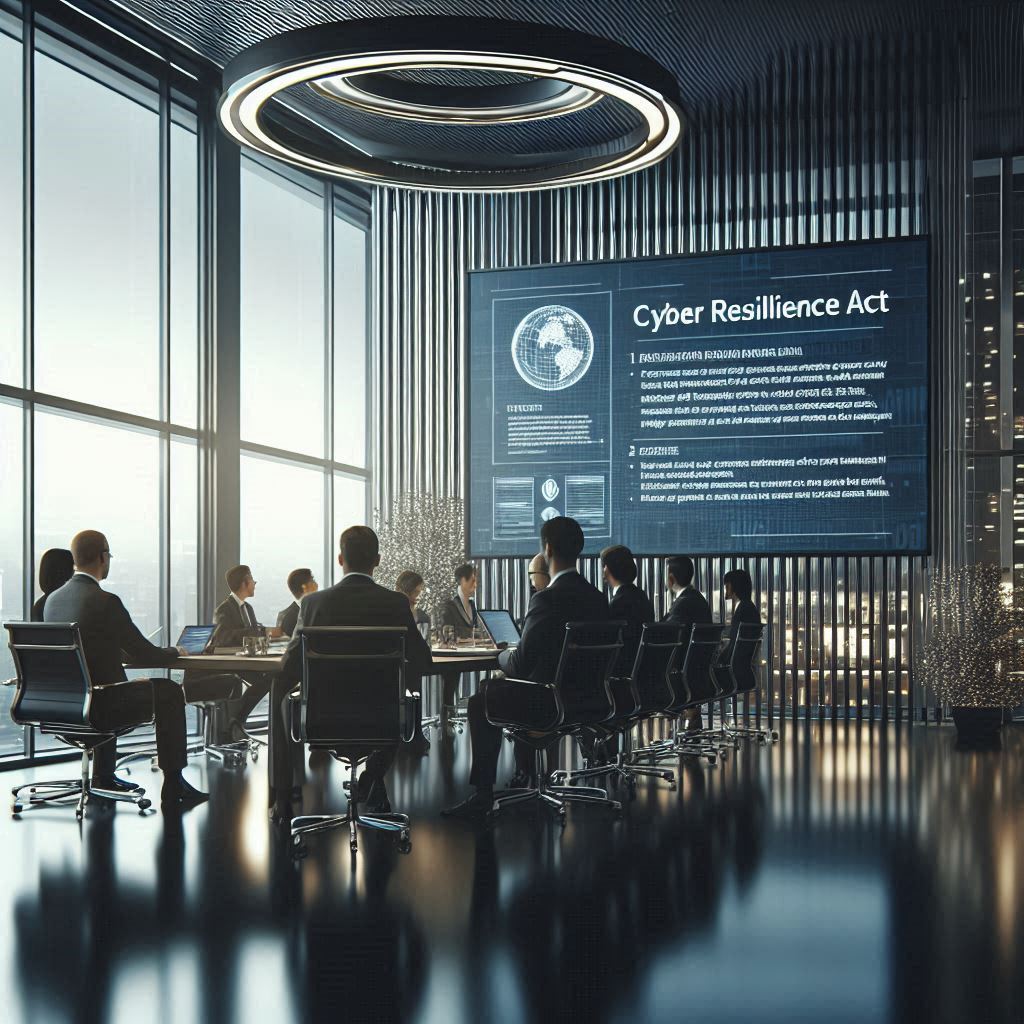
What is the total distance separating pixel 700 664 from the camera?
27.1 feet

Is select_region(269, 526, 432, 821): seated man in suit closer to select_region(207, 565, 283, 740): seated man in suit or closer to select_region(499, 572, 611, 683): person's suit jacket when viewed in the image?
select_region(499, 572, 611, 683): person's suit jacket

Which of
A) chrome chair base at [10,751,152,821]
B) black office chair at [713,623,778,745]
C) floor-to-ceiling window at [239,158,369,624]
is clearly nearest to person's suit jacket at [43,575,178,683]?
chrome chair base at [10,751,152,821]

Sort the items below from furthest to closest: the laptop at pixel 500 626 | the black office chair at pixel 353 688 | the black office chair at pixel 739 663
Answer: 1. the black office chair at pixel 739 663
2. the laptop at pixel 500 626
3. the black office chair at pixel 353 688

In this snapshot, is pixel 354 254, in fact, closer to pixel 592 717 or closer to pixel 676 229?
pixel 676 229

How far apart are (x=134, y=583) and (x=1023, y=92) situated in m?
9.14

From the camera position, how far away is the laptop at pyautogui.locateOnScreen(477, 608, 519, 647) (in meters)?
8.55

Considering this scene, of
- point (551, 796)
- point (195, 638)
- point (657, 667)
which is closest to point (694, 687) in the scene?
point (657, 667)

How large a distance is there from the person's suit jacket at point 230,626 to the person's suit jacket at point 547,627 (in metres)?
2.84

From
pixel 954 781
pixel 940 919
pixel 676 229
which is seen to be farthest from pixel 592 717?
pixel 676 229

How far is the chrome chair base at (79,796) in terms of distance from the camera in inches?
248

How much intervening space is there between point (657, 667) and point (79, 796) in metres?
3.50

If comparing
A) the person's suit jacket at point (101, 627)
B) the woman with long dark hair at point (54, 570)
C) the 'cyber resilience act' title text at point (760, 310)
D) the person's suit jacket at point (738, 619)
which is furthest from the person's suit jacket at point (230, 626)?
the 'cyber resilience act' title text at point (760, 310)

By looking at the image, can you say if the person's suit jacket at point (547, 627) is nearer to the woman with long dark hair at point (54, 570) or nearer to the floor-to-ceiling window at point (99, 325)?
the woman with long dark hair at point (54, 570)

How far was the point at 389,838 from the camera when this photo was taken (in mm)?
5645
